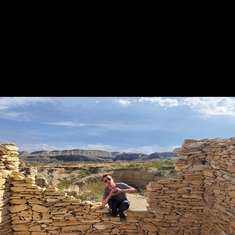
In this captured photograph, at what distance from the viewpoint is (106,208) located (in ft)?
23.9

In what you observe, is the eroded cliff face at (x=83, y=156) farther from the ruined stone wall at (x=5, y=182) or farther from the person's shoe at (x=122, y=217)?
the person's shoe at (x=122, y=217)

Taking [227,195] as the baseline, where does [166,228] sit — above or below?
below

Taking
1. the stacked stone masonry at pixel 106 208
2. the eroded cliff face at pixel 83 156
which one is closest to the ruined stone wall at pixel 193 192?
the stacked stone masonry at pixel 106 208

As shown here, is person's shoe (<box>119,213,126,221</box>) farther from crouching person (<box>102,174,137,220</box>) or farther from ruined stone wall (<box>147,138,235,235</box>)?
ruined stone wall (<box>147,138,235,235</box>)

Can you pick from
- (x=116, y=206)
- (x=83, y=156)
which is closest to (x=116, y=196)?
(x=116, y=206)

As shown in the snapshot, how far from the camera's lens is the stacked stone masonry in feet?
23.0

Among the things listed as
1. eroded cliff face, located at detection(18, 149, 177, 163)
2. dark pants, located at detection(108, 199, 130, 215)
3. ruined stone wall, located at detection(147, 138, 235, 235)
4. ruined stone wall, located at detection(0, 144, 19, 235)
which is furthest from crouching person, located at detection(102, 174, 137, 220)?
eroded cliff face, located at detection(18, 149, 177, 163)

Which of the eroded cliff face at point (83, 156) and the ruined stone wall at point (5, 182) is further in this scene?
the eroded cliff face at point (83, 156)

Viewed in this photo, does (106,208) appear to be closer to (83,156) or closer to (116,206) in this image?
(116,206)

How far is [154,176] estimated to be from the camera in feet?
60.3

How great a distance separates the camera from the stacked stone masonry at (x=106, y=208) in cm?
702
